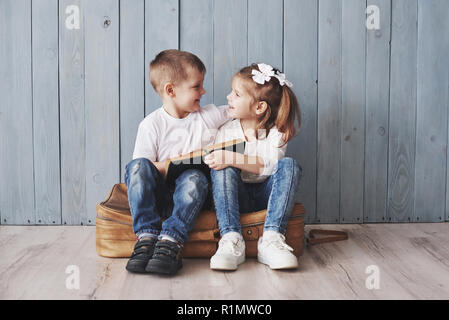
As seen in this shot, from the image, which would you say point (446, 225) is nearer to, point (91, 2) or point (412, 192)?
point (412, 192)

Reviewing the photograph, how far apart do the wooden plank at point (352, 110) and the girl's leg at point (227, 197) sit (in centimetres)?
65

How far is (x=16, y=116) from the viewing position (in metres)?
2.05

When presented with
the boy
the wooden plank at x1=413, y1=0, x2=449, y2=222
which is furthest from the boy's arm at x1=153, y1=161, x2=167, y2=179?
the wooden plank at x1=413, y1=0, x2=449, y2=222

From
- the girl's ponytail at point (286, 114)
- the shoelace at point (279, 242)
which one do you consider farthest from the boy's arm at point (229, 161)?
the shoelace at point (279, 242)

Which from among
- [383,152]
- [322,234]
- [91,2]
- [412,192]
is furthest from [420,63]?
[91,2]

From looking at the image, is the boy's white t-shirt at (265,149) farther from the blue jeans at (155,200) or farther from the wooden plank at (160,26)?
the wooden plank at (160,26)

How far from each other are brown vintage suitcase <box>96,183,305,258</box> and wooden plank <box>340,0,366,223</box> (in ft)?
1.77

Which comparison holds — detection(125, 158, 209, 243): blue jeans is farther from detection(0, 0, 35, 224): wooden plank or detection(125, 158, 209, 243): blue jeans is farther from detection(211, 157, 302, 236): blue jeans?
detection(0, 0, 35, 224): wooden plank

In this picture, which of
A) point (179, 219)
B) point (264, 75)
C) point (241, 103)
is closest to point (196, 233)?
point (179, 219)

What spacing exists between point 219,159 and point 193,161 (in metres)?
0.10

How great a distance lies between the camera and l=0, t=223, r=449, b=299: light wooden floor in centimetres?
134

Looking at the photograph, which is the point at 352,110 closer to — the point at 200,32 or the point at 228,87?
the point at 228,87

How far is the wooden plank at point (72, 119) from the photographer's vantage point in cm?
202

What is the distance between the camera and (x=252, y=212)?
1.76 m
